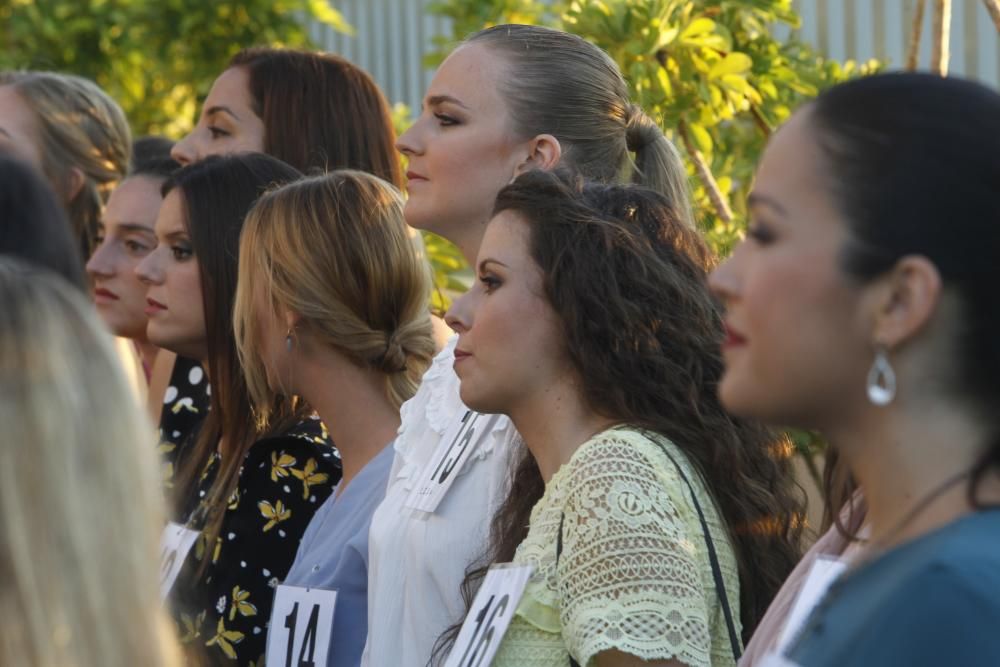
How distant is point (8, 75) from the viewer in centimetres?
535

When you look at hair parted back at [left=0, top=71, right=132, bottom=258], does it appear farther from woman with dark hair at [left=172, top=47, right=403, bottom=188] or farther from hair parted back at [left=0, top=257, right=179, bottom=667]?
hair parted back at [left=0, top=257, right=179, bottom=667]

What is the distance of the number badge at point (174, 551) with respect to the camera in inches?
141

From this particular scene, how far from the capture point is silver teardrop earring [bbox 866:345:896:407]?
5.25ft

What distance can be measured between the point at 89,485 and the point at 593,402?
1.31 m

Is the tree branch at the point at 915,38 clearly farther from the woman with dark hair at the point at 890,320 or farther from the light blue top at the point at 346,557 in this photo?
the woman with dark hair at the point at 890,320

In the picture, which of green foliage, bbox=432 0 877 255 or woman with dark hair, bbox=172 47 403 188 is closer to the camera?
green foliage, bbox=432 0 877 255

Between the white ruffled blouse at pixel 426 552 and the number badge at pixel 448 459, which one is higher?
the number badge at pixel 448 459

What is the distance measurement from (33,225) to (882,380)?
87 cm

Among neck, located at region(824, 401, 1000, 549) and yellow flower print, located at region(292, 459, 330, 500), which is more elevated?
neck, located at region(824, 401, 1000, 549)

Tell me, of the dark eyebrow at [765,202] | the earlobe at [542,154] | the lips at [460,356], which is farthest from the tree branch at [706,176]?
the dark eyebrow at [765,202]

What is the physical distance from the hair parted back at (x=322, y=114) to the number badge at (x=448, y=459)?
1486 mm

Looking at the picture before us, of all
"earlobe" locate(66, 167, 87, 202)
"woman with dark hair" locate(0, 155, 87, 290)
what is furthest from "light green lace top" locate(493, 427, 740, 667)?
"earlobe" locate(66, 167, 87, 202)

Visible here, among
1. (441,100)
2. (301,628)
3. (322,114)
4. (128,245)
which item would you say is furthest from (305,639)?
(128,245)

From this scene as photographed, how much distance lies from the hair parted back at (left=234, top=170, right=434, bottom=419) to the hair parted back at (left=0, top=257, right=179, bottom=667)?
2.02 metres
